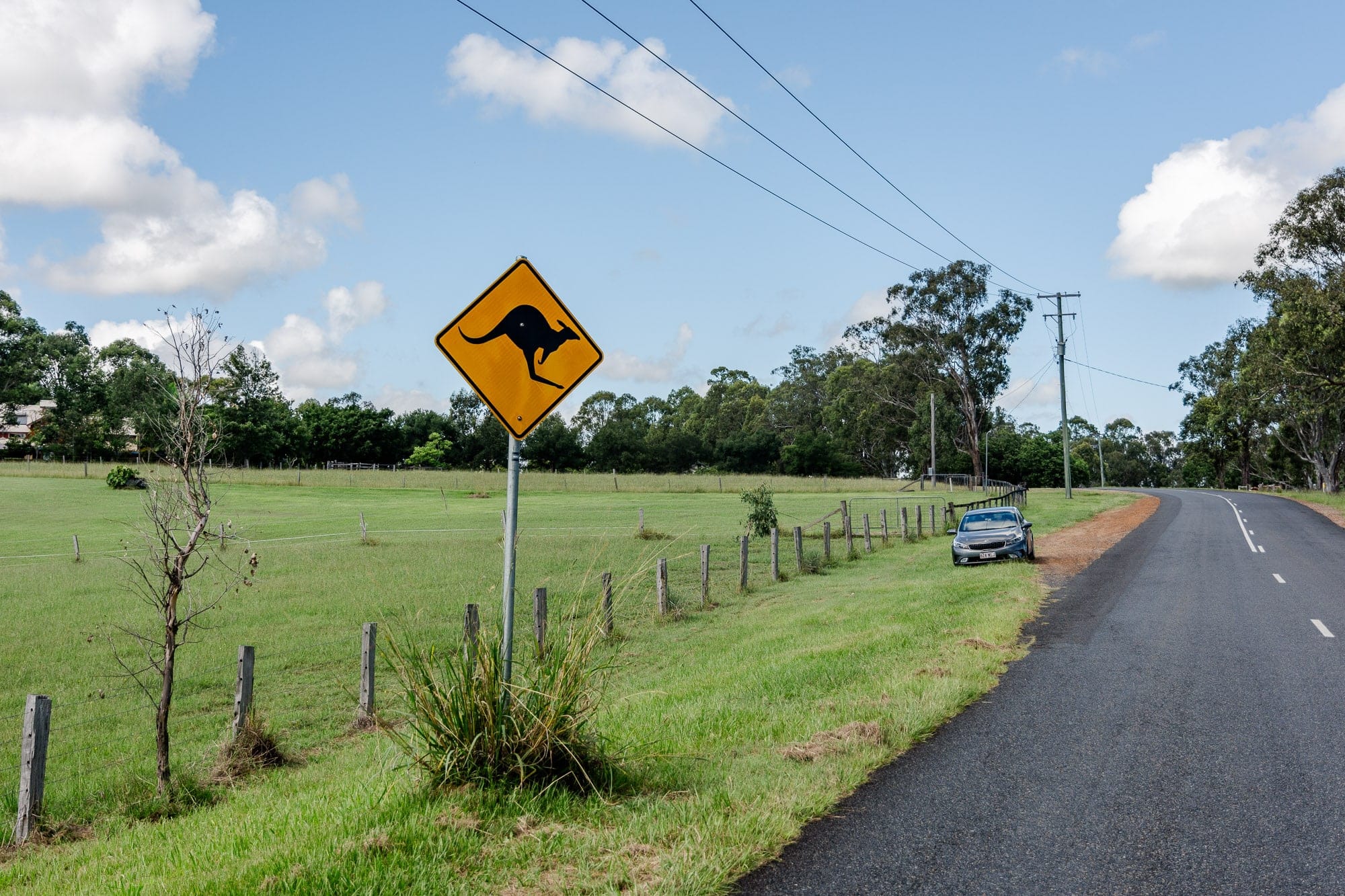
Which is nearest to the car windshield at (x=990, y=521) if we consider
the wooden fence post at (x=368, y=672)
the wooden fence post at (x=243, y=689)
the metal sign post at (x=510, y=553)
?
the wooden fence post at (x=368, y=672)

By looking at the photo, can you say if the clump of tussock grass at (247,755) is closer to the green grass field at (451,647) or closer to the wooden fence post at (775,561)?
the green grass field at (451,647)

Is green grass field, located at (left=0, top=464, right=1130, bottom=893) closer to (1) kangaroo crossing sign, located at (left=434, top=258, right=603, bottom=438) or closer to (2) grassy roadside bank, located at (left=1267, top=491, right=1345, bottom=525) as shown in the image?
(1) kangaroo crossing sign, located at (left=434, top=258, right=603, bottom=438)

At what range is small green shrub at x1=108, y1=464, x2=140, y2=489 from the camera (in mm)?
57844

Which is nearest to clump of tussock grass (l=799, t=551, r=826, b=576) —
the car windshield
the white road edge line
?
the car windshield

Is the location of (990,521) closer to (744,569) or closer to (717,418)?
(744,569)

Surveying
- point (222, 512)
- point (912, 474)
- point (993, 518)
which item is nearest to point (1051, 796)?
point (993, 518)

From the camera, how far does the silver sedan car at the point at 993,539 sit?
2306 centimetres

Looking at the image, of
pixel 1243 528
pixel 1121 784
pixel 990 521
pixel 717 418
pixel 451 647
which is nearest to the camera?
pixel 1121 784

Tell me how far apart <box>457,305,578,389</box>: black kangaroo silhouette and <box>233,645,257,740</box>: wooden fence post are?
4.85 metres

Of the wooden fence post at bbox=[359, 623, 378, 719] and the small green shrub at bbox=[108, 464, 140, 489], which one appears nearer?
the wooden fence post at bbox=[359, 623, 378, 719]

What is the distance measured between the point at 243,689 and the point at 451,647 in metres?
4.58

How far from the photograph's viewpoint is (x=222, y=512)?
43625mm

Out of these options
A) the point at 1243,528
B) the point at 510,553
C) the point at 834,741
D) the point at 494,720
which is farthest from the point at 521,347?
the point at 1243,528

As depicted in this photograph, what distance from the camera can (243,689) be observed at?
9.20 meters
